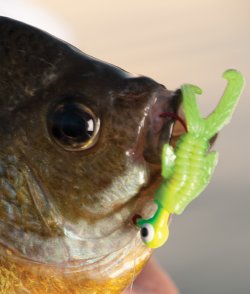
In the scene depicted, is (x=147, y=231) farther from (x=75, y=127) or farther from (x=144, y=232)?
(x=75, y=127)

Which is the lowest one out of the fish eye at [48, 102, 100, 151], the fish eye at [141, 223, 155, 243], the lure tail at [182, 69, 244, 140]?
the fish eye at [141, 223, 155, 243]

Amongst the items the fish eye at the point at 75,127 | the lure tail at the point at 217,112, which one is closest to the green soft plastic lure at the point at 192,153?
the lure tail at the point at 217,112

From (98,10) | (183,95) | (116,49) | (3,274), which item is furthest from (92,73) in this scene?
(98,10)

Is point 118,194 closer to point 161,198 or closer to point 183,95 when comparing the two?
point 161,198

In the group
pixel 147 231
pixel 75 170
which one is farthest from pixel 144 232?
pixel 75 170

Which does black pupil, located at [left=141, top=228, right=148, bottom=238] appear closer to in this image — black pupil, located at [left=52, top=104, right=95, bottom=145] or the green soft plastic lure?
the green soft plastic lure

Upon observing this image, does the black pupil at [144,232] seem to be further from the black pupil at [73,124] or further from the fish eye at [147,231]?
the black pupil at [73,124]

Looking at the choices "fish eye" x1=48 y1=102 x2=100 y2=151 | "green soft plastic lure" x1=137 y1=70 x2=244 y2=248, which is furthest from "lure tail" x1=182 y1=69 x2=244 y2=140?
"fish eye" x1=48 y1=102 x2=100 y2=151
